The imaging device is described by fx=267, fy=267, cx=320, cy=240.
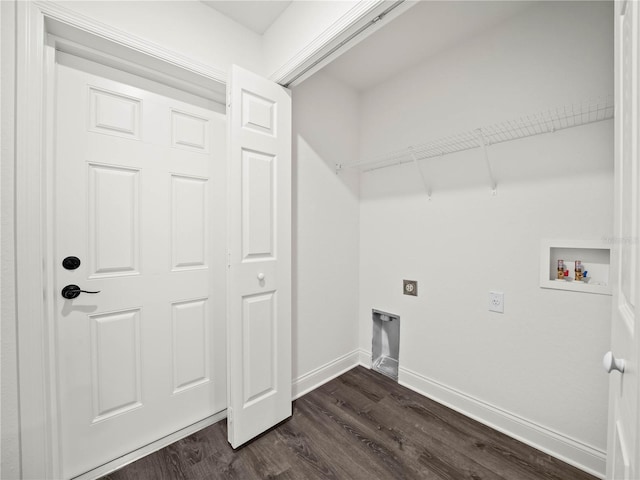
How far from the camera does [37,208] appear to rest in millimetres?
1125

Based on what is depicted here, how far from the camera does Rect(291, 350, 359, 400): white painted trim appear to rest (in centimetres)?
204

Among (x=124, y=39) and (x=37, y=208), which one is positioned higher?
(x=124, y=39)

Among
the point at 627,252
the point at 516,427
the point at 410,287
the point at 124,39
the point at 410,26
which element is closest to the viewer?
the point at 627,252

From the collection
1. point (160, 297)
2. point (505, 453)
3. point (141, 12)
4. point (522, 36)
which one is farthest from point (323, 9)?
point (505, 453)

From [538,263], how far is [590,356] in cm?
51

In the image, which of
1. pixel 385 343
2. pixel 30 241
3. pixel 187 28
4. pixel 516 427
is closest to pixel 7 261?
pixel 30 241

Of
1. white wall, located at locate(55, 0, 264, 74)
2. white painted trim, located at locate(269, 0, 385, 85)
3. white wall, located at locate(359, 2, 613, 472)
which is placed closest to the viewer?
white painted trim, located at locate(269, 0, 385, 85)

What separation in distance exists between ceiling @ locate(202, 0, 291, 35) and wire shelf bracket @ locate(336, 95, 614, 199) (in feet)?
3.63

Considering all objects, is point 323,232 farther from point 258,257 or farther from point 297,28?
point 297,28

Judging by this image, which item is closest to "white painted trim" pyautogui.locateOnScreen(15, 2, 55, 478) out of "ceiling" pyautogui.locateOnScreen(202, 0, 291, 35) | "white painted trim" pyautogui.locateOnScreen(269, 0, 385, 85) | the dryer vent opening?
"ceiling" pyautogui.locateOnScreen(202, 0, 291, 35)

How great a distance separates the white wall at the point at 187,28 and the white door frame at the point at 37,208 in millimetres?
82

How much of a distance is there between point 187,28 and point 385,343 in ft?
8.55

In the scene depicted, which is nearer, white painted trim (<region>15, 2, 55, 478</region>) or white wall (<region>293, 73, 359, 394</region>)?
white painted trim (<region>15, 2, 55, 478</region>)

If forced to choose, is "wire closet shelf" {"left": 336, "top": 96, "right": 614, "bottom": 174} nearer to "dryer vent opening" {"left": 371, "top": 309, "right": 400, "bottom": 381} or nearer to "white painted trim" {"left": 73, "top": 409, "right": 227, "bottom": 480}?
"dryer vent opening" {"left": 371, "top": 309, "right": 400, "bottom": 381}
